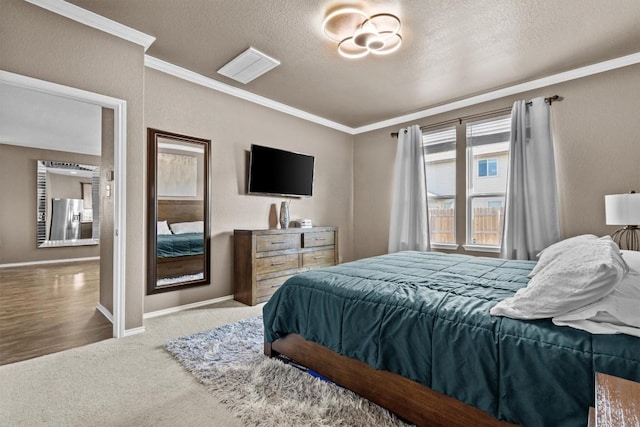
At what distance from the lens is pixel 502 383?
122cm

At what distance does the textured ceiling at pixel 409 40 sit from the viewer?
2307 millimetres

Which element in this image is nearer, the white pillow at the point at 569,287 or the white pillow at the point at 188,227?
the white pillow at the point at 569,287

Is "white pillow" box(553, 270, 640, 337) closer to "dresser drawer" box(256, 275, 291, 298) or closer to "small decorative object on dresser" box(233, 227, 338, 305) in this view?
"dresser drawer" box(256, 275, 291, 298)

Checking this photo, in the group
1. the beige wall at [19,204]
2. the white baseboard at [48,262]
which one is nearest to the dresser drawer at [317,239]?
the white baseboard at [48,262]

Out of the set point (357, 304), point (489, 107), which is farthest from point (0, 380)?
point (489, 107)

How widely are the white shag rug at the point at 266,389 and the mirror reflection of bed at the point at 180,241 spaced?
1024mm

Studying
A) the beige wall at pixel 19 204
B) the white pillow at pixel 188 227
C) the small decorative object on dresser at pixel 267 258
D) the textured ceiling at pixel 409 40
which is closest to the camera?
the textured ceiling at pixel 409 40

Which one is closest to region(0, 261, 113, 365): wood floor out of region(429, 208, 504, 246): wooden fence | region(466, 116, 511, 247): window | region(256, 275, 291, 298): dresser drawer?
region(256, 275, 291, 298): dresser drawer

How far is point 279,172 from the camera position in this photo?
4215mm

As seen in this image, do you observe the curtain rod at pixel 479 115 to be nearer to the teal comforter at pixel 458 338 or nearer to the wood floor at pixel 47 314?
the teal comforter at pixel 458 338

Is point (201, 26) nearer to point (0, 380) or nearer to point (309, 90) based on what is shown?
point (309, 90)

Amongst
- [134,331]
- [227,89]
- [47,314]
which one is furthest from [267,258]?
[47,314]

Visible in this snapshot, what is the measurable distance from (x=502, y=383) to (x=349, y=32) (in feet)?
8.71

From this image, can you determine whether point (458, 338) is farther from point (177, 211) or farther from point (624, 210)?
point (177, 211)
